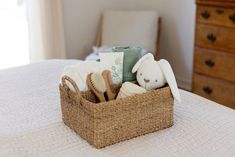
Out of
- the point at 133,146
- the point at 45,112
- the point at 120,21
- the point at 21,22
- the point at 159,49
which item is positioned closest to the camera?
the point at 133,146

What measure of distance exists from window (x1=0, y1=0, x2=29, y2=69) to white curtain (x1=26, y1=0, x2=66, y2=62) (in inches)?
2.6

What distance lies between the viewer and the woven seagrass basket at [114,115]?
3.57 ft

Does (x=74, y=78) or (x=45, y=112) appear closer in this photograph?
(x=74, y=78)

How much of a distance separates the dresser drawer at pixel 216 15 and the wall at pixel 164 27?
2.30 ft

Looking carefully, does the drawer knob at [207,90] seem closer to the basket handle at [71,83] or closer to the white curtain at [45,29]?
the white curtain at [45,29]

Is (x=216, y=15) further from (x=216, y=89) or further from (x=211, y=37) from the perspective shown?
(x=216, y=89)

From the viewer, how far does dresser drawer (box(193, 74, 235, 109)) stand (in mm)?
2623

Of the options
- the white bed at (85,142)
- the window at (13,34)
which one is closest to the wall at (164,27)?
the window at (13,34)

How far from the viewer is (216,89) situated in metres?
2.71

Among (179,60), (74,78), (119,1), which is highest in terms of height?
(119,1)

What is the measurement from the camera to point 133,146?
112 cm

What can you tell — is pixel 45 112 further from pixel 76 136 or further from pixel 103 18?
pixel 103 18

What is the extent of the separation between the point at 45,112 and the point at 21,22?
75.1 inches

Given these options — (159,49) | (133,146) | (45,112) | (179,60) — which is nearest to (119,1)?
(159,49)
